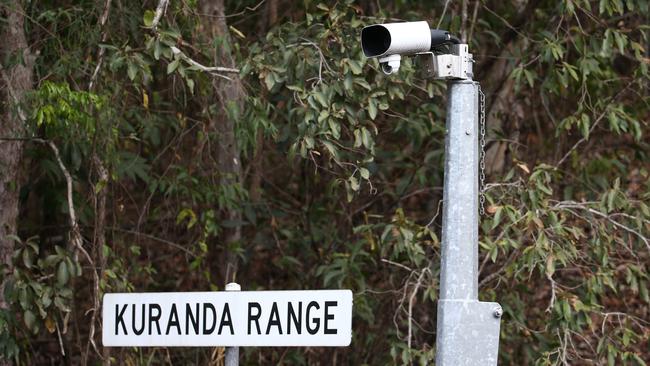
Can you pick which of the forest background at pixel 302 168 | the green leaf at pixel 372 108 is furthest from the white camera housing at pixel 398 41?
the green leaf at pixel 372 108

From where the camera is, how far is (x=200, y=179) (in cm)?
874

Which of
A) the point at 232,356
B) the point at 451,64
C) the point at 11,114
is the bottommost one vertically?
the point at 232,356

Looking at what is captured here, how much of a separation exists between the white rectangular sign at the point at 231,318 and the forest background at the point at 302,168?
2006 mm

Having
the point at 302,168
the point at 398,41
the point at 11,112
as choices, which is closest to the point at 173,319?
the point at 398,41

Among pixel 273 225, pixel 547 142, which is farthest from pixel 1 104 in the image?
pixel 547 142

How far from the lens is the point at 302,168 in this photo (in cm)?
1009

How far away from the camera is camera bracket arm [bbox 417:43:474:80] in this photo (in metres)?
4.78

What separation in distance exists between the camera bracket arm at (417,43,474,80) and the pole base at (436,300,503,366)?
90cm

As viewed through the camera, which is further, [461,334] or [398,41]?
[398,41]

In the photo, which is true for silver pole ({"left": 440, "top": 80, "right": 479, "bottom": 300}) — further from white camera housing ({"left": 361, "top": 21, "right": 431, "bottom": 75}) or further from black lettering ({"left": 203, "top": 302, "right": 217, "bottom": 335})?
black lettering ({"left": 203, "top": 302, "right": 217, "bottom": 335})

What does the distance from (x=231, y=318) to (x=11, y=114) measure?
10.5 feet

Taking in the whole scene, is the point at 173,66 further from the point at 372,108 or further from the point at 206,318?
the point at 206,318

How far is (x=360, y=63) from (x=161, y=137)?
2686mm

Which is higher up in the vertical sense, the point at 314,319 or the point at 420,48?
the point at 420,48
